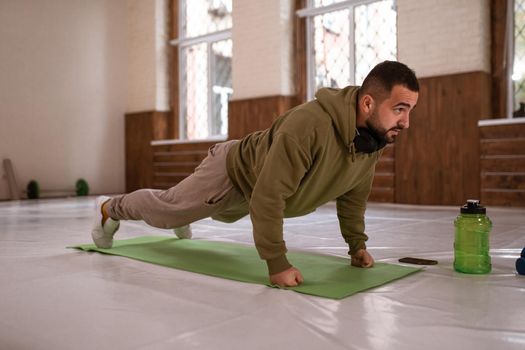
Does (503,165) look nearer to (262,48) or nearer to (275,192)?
(262,48)

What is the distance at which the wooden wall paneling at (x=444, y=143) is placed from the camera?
4523 mm

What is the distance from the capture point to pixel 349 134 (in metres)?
1.61

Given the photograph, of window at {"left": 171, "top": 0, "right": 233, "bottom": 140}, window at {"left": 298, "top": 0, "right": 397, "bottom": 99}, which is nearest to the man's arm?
window at {"left": 298, "top": 0, "right": 397, "bottom": 99}

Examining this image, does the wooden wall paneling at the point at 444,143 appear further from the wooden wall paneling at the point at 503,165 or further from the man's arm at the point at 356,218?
the man's arm at the point at 356,218

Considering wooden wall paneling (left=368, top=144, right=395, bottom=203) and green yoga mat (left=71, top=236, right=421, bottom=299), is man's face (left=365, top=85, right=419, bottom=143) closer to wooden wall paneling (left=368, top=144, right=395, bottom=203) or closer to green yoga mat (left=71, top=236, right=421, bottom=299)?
green yoga mat (left=71, top=236, right=421, bottom=299)

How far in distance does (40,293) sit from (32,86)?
580 cm

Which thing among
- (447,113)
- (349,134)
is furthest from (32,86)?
(349,134)

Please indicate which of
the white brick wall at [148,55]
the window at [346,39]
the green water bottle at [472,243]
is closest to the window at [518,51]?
the window at [346,39]

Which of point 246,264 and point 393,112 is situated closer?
point 393,112

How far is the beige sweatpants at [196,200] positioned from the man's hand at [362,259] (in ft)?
1.59

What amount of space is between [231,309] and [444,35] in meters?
4.10

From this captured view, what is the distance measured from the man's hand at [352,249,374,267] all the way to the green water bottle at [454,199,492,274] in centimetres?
31

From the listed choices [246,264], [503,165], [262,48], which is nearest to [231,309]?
[246,264]

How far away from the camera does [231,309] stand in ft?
4.39
